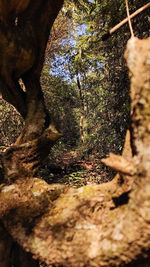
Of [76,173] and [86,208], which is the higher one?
[86,208]

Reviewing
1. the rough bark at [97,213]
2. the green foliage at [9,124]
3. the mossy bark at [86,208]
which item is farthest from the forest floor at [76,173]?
the rough bark at [97,213]

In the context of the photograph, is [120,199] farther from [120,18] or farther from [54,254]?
[120,18]

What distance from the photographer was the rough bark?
1140 millimetres

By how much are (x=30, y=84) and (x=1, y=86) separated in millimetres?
464

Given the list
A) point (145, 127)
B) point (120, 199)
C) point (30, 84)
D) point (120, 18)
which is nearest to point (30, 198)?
point (120, 199)

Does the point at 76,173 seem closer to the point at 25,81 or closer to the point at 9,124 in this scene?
the point at 9,124

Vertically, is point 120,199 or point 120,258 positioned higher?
point 120,199

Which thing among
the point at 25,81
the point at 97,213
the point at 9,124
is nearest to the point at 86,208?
the point at 97,213

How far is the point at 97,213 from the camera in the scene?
156 cm

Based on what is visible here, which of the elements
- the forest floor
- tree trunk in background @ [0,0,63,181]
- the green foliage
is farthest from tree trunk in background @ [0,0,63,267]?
the green foliage

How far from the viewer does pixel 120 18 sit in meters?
3.56

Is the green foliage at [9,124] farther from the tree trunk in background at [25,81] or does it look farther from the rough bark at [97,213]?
the rough bark at [97,213]

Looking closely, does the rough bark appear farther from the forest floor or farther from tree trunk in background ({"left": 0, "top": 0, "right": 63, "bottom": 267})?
the forest floor

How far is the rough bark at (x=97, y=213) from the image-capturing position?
114cm
